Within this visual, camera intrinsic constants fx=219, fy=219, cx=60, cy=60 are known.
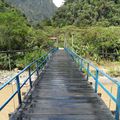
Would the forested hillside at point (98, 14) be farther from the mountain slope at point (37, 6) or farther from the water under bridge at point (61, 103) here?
the mountain slope at point (37, 6)

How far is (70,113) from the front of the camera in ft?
17.0

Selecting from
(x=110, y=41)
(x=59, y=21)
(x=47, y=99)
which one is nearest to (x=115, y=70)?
(x=110, y=41)

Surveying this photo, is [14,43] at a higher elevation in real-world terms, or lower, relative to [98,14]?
lower

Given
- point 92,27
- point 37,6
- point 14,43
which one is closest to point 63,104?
point 14,43

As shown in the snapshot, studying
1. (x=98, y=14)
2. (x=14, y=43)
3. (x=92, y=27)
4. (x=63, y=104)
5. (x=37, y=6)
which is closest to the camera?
(x=63, y=104)

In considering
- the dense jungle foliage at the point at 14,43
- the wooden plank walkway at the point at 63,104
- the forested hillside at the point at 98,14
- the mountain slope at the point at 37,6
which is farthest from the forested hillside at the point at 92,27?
the mountain slope at the point at 37,6

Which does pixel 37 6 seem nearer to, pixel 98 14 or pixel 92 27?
pixel 98 14

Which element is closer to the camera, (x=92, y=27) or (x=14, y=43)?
(x=14, y=43)

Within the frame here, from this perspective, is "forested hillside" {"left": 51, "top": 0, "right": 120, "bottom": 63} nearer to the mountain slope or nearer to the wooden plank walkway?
the wooden plank walkway

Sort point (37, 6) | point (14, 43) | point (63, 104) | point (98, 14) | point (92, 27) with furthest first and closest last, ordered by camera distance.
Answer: point (37, 6)
point (98, 14)
point (92, 27)
point (14, 43)
point (63, 104)

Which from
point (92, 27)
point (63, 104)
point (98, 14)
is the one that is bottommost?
point (63, 104)

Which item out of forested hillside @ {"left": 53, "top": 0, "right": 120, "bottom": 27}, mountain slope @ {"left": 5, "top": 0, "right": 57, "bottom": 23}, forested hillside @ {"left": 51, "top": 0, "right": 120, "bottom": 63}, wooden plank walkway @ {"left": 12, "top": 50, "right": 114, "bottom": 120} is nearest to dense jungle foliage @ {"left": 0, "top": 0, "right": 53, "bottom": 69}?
forested hillside @ {"left": 51, "top": 0, "right": 120, "bottom": 63}

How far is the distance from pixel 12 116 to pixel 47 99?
1.66 metres

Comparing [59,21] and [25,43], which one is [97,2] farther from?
[25,43]
